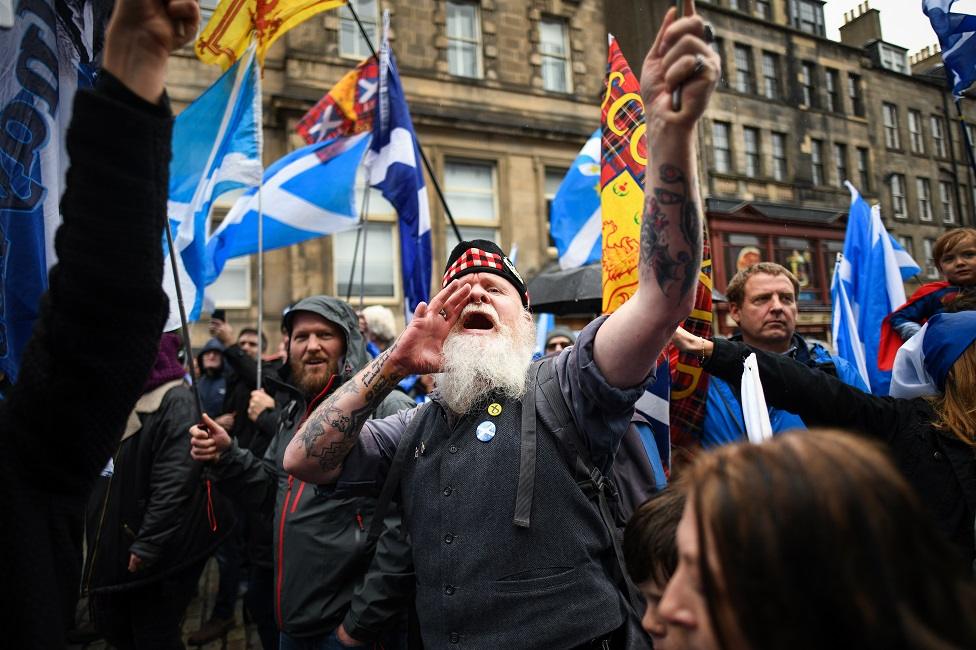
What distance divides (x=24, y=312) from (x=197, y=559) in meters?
1.88

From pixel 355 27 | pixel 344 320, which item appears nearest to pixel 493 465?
pixel 344 320

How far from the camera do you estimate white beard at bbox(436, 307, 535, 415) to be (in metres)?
1.75

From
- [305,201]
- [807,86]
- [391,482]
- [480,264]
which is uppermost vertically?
[807,86]

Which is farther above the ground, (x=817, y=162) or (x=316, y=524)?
(x=817, y=162)

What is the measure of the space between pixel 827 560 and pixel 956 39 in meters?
3.30

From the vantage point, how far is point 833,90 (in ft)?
77.8

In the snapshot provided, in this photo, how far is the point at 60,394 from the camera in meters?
0.85

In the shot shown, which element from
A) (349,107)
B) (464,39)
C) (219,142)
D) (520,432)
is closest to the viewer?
(520,432)

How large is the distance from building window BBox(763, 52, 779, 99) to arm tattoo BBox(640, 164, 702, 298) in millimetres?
24303

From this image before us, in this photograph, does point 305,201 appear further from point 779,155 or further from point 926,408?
point 779,155

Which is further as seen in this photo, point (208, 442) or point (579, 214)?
point (579, 214)

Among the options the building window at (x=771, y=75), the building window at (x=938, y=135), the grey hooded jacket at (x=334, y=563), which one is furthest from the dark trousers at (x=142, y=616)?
the building window at (x=938, y=135)

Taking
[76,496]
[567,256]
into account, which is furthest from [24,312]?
[567,256]

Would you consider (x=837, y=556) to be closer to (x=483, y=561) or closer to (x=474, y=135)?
(x=483, y=561)
